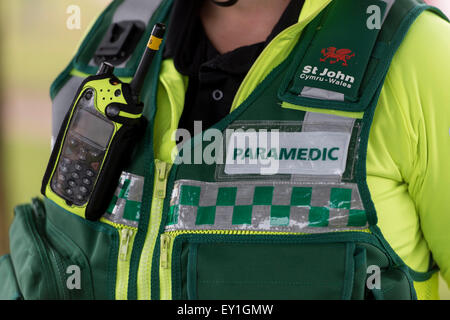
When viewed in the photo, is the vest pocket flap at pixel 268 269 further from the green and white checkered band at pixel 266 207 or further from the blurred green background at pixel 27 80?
the blurred green background at pixel 27 80

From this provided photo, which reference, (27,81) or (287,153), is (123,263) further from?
(27,81)

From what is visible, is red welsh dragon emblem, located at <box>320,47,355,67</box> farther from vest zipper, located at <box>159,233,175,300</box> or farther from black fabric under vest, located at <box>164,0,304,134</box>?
vest zipper, located at <box>159,233,175,300</box>

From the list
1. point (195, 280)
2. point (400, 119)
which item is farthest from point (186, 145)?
point (400, 119)

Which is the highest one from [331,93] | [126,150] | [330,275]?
[331,93]

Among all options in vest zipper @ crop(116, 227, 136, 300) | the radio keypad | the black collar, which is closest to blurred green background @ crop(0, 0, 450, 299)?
the black collar

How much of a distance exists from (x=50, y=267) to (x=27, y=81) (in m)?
1.24

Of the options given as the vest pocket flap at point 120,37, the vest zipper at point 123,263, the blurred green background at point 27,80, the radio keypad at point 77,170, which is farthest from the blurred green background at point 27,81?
the vest zipper at point 123,263

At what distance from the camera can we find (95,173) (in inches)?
33.9

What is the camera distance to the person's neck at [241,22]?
3.04ft

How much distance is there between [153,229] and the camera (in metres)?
0.84

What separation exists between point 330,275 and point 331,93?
0.85ft

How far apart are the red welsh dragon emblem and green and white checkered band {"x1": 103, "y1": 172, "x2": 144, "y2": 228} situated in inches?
13.5

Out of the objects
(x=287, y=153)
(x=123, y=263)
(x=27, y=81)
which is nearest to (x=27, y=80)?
(x=27, y=81)
